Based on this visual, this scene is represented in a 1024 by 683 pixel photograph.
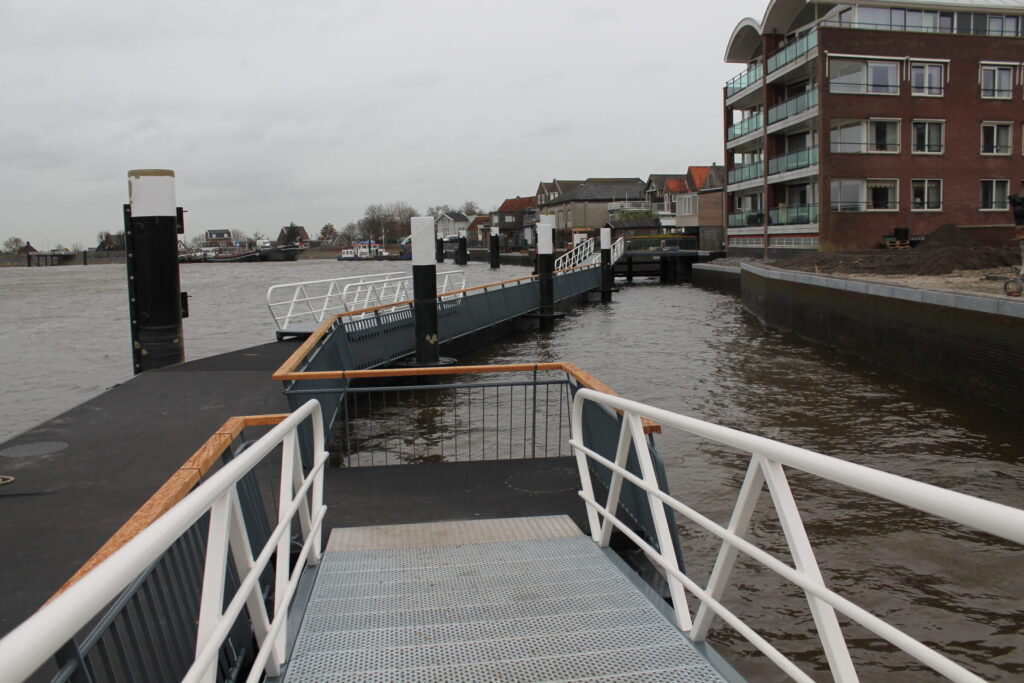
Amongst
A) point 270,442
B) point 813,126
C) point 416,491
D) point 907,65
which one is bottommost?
point 416,491

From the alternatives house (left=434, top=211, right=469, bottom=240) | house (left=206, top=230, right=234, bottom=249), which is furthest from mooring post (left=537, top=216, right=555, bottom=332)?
house (left=206, top=230, right=234, bottom=249)

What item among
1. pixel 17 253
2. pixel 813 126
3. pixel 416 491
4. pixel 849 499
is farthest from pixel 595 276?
pixel 17 253

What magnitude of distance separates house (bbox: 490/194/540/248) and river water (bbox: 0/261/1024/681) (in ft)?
329

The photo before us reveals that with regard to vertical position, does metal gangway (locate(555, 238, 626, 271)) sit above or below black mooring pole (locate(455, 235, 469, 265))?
below

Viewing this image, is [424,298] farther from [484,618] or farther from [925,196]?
[925,196]

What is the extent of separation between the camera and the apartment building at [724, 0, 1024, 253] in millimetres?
35438

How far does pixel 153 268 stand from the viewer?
1104 cm

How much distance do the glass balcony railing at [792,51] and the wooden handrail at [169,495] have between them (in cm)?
3731

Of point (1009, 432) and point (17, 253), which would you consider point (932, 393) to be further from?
point (17, 253)

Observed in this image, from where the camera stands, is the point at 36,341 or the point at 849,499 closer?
the point at 849,499

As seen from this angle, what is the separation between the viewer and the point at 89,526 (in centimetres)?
527

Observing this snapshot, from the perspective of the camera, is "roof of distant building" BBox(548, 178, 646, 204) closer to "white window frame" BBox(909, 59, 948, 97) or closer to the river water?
"white window frame" BBox(909, 59, 948, 97)

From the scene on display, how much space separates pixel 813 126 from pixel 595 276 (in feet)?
40.5

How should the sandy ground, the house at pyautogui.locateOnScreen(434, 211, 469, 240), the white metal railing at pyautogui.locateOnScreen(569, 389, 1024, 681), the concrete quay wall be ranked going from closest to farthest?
the white metal railing at pyautogui.locateOnScreen(569, 389, 1024, 681)
the concrete quay wall
the sandy ground
the house at pyautogui.locateOnScreen(434, 211, 469, 240)
